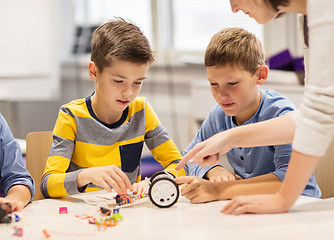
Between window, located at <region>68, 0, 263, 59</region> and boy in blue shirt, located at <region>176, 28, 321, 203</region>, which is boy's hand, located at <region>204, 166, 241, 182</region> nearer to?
boy in blue shirt, located at <region>176, 28, 321, 203</region>

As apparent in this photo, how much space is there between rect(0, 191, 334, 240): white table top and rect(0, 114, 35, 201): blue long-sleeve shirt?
0.16 meters

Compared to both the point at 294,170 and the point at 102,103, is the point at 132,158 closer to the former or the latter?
the point at 102,103

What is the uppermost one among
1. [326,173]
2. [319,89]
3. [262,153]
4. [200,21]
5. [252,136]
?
[200,21]

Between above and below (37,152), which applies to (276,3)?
above

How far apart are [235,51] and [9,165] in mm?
734

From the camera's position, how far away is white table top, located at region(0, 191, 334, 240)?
82 centimetres

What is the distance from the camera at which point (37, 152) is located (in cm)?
152

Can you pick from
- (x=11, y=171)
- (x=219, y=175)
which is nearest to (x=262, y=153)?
(x=219, y=175)

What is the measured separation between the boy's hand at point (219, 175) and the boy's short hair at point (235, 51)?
0.32 m

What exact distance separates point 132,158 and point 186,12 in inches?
96.7

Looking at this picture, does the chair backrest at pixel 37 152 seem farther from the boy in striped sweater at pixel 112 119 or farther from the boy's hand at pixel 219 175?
the boy's hand at pixel 219 175

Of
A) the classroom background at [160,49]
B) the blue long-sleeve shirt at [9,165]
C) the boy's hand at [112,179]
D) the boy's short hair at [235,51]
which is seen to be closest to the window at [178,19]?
the classroom background at [160,49]

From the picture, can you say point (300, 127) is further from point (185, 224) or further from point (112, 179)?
point (112, 179)

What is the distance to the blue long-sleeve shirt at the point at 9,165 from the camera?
3.95 ft
